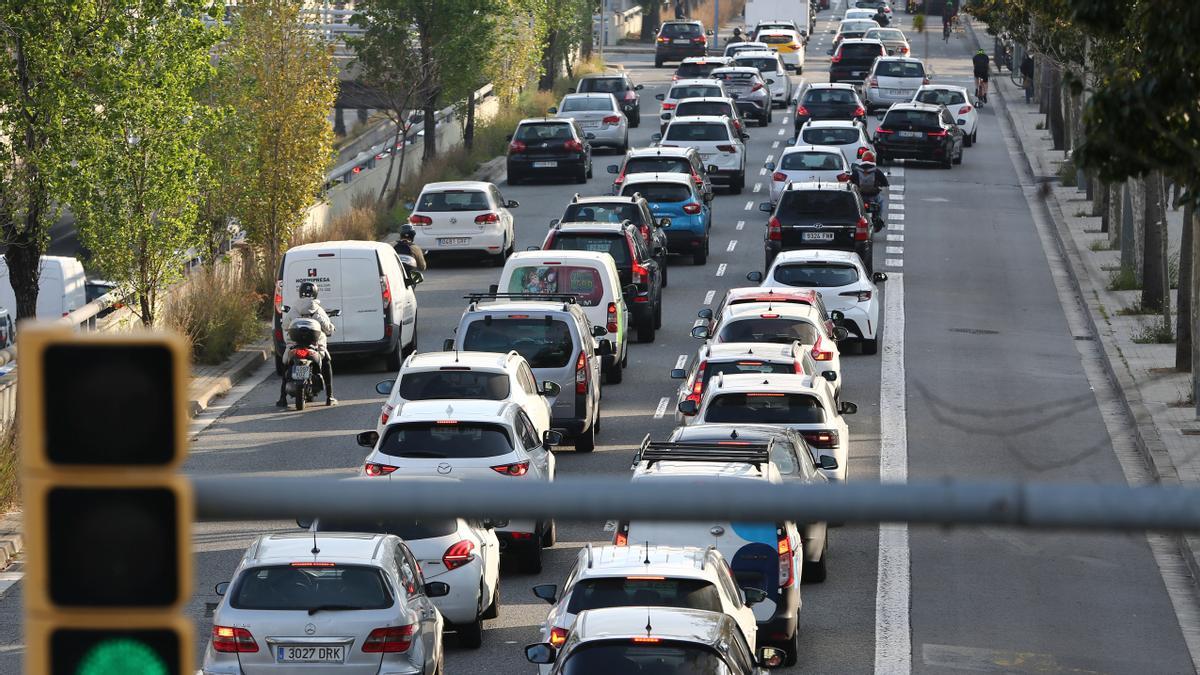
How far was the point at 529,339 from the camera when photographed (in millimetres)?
22266

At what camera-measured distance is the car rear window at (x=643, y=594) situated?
1237 centimetres

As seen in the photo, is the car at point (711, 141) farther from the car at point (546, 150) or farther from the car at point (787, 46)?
the car at point (787, 46)

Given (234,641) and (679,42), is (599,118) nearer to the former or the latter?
(679,42)

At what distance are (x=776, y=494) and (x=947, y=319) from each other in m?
30.0

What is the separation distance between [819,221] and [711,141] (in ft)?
43.5

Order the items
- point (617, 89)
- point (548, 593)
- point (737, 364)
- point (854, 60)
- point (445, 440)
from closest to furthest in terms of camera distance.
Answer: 1. point (548, 593)
2. point (445, 440)
3. point (737, 364)
4. point (617, 89)
5. point (854, 60)

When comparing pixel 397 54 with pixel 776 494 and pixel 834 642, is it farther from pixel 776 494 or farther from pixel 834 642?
pixel 776 494

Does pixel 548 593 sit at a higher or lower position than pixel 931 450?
higher

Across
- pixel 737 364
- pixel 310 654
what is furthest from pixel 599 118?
pixel 310 654

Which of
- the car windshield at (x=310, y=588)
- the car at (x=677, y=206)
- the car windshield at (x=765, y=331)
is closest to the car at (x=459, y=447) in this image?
the car windshield at (x=310, y=588)

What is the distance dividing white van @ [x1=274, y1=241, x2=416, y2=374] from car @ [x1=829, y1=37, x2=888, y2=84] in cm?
4390

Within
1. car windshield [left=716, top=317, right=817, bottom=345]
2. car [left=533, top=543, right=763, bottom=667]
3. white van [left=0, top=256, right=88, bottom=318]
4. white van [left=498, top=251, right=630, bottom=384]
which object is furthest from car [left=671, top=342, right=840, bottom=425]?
white van [left=0, top=256, right=88, bottom=318]

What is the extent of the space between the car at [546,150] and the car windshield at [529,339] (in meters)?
25.7

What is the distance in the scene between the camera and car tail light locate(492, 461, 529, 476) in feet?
55.9
